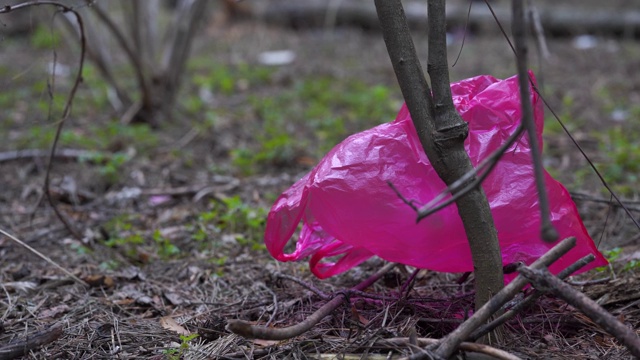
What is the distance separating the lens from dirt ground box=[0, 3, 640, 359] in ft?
5.39

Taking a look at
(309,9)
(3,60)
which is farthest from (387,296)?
(309,9)

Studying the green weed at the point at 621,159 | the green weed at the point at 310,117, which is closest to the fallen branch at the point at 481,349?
the green weed at the point at 621,159

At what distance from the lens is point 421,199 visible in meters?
1.67

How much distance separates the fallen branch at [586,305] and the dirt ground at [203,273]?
26cm

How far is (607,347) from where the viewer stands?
159cm

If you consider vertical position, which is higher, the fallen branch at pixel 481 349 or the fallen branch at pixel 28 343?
the fallen branch at pixel 481 349

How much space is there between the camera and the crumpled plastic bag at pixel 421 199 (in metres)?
1.67

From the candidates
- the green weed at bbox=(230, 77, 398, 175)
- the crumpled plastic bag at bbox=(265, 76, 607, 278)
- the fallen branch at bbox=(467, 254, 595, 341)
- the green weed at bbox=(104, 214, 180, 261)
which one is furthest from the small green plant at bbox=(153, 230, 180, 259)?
the fallen branch at bbox=(467, 254, 595, 341)

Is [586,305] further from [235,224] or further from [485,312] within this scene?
[235,224]

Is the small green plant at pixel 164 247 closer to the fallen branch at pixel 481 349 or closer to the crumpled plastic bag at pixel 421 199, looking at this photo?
the crumpled plastic bag at pixel 421 199

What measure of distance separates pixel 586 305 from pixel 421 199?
514 mm

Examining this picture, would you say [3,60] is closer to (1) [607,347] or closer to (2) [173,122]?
(2) [173,122]

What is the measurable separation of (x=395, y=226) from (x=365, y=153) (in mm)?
222

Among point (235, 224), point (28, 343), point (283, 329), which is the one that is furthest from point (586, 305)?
point (235, 224)
